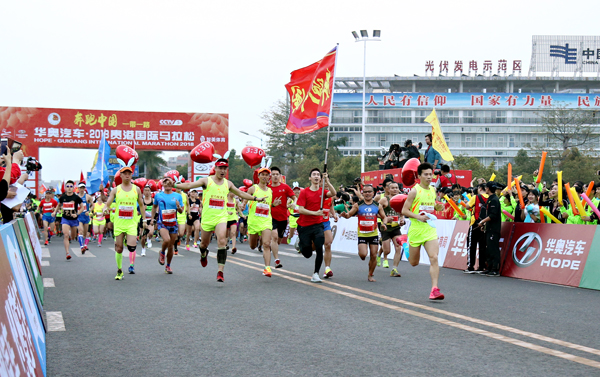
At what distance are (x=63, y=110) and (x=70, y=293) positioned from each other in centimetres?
4117

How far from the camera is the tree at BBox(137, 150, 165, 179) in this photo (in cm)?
7881

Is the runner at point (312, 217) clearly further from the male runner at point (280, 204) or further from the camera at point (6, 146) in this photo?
the camera at point (6, 146)

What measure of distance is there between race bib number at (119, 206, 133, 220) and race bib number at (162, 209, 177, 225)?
147 cm

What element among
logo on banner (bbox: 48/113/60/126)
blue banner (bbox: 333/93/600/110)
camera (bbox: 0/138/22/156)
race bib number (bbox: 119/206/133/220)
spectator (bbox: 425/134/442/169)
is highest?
blue banner (bbox: 333/93/600/110)

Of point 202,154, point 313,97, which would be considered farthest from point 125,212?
point 313,97

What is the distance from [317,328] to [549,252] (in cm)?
706

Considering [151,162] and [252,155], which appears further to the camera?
[151,162]

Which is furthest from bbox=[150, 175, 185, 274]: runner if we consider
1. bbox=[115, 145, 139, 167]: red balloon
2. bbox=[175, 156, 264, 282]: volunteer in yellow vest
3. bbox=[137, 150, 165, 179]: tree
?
bbox=[137, 150, 165, 179]: tree

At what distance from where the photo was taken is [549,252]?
12539mm

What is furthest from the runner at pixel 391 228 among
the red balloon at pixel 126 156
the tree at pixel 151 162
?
the tree at pixel 151 162

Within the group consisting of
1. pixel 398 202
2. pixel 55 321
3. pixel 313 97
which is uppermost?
pixel 313 97

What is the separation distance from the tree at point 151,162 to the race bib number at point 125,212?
6677 centimetres

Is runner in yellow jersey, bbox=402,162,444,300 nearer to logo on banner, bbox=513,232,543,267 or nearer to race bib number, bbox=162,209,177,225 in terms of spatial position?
logo on banner, bbox=513,232,543,267

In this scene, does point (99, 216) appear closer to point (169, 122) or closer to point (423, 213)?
point (423, 213)
